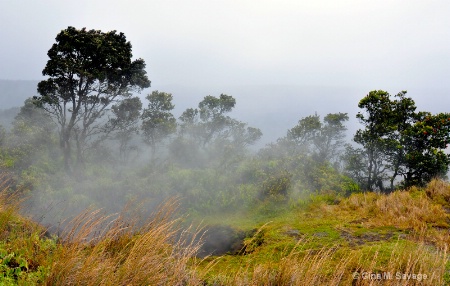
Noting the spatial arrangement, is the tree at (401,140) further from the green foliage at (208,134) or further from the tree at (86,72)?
the tree at (86,72)

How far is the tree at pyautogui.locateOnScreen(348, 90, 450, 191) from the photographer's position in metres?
16.0

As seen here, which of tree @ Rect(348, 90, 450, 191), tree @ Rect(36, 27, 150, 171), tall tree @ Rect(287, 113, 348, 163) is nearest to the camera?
tree @ Rect(348, 90, 450, 191)

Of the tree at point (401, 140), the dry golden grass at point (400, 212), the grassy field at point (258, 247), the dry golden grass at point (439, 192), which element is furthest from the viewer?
the tree at point (401, 140)

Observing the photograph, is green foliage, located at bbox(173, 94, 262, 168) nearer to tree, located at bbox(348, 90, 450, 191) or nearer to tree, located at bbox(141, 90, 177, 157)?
tree, located at bbox(141, 90, 177, 157)

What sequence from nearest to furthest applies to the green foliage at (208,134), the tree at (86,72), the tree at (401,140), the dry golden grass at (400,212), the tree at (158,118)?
the dry golden grass at (400,212), the tree at (401,140), the tree at (86,72), the green foliage at (208,134), the tree at (158,118)

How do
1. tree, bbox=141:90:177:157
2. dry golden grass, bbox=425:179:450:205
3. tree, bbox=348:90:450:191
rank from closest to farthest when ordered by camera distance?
dry golden grass, bbox=425:179:450:205 → tree, bbox=348:90:450:191 → tree, bbox=141:90:177:157

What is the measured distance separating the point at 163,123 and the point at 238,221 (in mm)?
16843

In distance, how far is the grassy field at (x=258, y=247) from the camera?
3154mm

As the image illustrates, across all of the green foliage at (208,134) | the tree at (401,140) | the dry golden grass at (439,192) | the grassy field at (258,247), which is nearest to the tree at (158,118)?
the green foliage at (208,134)

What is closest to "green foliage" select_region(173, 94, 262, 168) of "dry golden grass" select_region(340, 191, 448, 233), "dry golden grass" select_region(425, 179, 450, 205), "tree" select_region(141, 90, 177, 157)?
"tree" select_region(141, 90, 177, 157)

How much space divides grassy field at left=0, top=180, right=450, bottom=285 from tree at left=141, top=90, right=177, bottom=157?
49.3 feet

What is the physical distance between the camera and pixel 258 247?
8.16 metres

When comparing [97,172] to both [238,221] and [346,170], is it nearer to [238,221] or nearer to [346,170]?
[238,221]

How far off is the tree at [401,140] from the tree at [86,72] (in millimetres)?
17367
